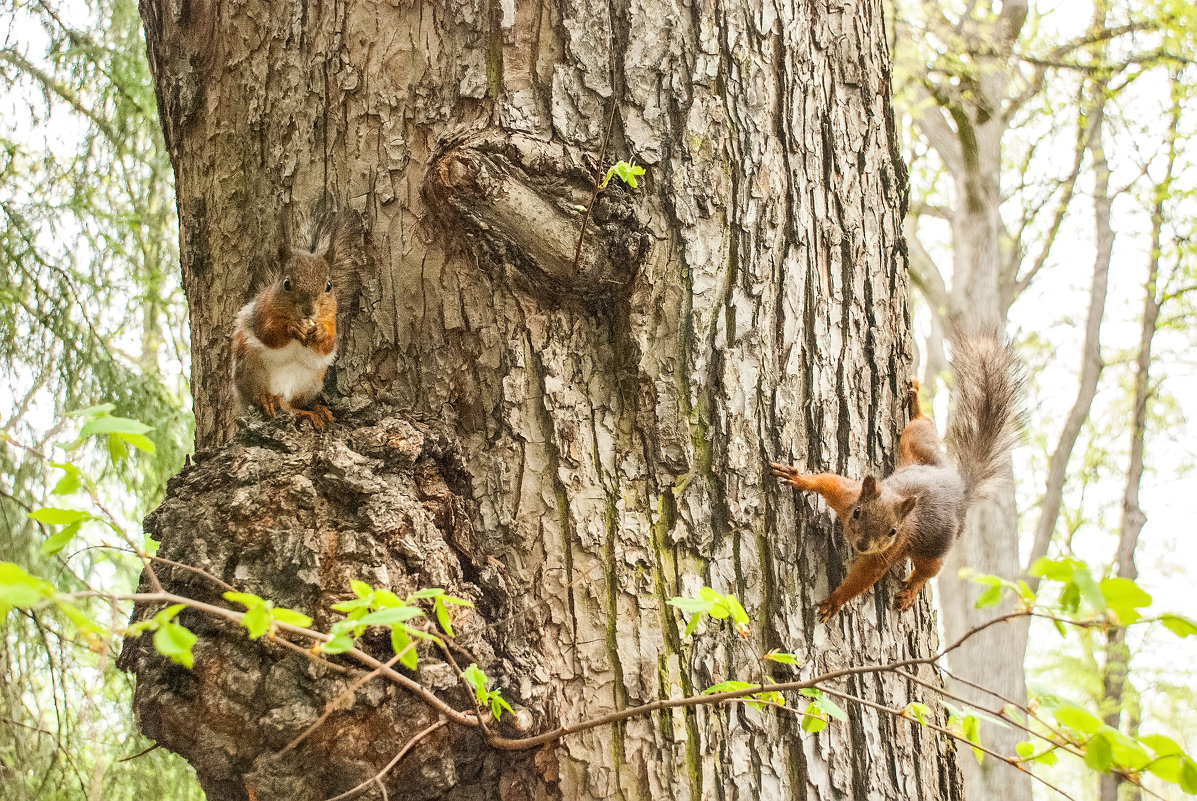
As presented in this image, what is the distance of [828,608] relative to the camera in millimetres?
1295

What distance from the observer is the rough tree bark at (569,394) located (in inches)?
46.7

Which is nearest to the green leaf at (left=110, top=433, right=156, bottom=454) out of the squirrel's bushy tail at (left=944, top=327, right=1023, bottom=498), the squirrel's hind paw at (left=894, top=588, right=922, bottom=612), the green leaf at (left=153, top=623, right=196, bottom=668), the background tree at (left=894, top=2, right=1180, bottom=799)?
the green leaf at (left=153, top=623, right=196, bottom=668)

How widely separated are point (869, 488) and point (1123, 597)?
62cm

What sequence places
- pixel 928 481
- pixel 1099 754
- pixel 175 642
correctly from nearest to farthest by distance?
pixel 175 642, pixel 1099 754, pixel 928 481

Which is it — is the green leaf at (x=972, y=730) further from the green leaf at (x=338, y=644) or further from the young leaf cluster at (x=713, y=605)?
the green leaf at (x=338, y=644)

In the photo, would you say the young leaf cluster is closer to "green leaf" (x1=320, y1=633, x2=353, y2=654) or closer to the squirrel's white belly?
"green leaf" (x1=320, y1=633, x2=353, y2=654)

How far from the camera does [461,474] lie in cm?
129

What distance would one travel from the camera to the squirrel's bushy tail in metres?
1.94

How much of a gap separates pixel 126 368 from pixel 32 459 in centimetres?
39

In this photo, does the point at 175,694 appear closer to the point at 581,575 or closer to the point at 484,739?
the point at 484,739

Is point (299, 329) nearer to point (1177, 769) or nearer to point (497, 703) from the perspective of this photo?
point (497, 703)

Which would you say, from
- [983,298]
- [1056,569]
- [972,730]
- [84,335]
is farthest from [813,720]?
[983,298]

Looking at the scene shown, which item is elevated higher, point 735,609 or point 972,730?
point 735,609

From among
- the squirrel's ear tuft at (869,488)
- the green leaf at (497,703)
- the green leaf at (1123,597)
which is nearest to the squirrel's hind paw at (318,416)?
the green leaf at (497,703)
